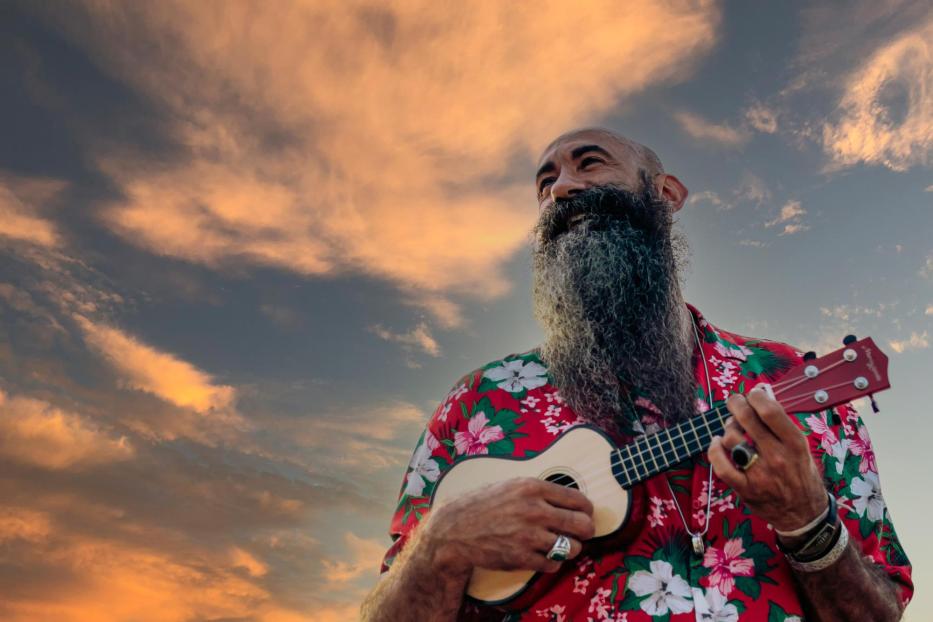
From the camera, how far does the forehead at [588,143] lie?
4688 millimetres

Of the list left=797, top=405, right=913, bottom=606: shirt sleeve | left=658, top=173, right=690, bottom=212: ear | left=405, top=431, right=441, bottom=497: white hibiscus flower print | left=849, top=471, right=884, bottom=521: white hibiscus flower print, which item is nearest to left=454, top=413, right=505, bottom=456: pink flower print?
left=405, top=431, right=441, bottom=497: white hibiscus flower print

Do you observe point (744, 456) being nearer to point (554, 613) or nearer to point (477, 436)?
point (554, 613)

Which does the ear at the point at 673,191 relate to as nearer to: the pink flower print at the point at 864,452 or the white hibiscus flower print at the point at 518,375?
the white hibiscus flower print at the point at 518,375

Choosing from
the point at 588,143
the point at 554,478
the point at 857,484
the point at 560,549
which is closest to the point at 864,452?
the point at 857,484

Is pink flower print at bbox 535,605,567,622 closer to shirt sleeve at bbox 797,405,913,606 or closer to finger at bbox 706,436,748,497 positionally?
finger at bbox 706,436,748,497

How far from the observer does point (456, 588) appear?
3.20 m

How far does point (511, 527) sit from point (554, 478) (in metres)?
0.38

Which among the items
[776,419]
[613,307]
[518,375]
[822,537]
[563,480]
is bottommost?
[822,537]

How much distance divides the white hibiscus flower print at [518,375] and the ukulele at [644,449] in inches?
25.7

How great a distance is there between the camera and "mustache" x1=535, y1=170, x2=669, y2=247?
4.32 m

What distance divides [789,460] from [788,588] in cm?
69

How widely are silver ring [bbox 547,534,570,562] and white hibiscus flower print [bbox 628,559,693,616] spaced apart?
322mm

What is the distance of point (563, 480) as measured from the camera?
3.35 metres

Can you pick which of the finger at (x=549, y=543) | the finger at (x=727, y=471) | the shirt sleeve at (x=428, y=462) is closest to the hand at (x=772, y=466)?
the finger at (x=727, y=471)
